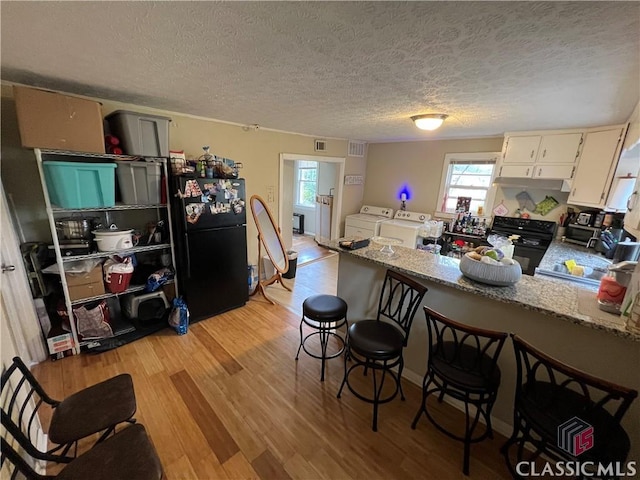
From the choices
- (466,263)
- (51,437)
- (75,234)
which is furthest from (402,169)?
(51,437)

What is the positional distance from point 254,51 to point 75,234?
2261mm

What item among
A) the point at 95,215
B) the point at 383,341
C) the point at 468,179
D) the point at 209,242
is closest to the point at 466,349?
the point at 383,341

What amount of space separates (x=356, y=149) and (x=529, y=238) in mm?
3302

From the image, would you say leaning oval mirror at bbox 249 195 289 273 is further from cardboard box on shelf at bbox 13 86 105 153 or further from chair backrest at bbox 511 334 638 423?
chair backrest at bbox 511 334 638 423

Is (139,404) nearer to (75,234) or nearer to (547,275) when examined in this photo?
(75,234)

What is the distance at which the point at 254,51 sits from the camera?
135 centimetres

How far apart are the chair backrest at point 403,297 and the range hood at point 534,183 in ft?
9.36

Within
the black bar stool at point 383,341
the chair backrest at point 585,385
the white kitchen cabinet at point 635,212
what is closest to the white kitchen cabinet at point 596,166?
the white kitchen cabinet at point 635,212

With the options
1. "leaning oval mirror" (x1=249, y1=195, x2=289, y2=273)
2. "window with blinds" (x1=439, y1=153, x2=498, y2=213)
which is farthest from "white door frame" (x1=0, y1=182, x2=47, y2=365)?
"window with blinds" (x1=439, y1=153, x2=498, y2=213)

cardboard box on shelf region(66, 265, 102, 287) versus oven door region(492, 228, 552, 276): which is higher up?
oven door region(492, 228, 552, 276)

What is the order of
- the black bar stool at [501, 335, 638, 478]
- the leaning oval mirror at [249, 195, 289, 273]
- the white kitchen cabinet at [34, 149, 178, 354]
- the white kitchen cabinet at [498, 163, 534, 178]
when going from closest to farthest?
the black bar stool at [501, 335, 638, 478], the white kitchen cabinet at [34, 149, 178, 354], the white kitchen cabinet at [498, 163, 534, 178], the leaning oval mirror at [249, 195, 289, 273]

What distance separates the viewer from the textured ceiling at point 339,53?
39.3 inches

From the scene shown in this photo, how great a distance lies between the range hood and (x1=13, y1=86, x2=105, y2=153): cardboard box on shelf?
477 cm

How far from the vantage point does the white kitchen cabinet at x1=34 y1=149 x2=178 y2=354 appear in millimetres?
2023
